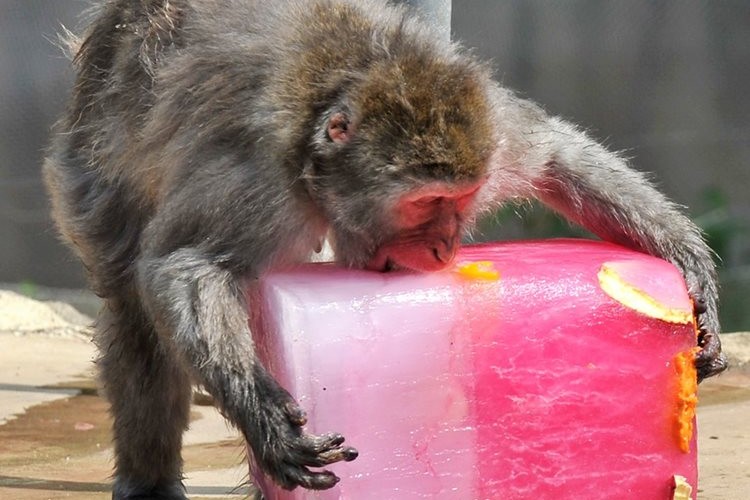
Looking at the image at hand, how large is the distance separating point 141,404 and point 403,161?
172 cm

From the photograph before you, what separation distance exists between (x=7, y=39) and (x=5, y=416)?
3.46 metres

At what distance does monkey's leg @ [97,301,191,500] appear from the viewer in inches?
191

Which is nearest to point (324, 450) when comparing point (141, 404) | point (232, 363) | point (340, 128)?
point (232, 363)

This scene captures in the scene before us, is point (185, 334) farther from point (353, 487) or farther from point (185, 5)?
point (185, 5)

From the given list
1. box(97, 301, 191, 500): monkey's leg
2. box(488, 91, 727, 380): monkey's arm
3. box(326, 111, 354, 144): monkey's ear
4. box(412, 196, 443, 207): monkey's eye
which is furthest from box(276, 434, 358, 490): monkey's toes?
box(488, 91, 727, 380): monkey's arm

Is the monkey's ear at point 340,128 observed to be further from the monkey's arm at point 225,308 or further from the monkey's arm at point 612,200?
the monkey's arm at point 612,200

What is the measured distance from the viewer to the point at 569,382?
372cm

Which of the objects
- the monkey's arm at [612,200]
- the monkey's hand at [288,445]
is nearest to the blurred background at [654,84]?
the monkey's arm at [612,200]

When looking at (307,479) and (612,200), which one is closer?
(307,479)

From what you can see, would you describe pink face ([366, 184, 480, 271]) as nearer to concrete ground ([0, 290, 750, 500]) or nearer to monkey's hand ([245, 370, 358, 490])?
monkey's hand ([245, 370, 358, 490])

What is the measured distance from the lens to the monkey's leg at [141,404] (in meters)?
4.85

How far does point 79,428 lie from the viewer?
682 centimetres

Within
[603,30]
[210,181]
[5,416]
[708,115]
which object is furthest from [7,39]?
[210,181]

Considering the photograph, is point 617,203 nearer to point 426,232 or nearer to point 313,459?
point 426,232
